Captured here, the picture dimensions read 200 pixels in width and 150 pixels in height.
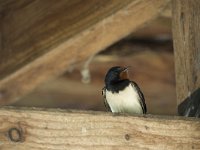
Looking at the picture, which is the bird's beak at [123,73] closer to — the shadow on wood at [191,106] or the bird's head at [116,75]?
the bird's head at [116,75]

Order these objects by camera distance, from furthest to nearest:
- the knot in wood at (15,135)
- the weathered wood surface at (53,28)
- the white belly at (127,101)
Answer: the white belly at (127,101) → the weathered wood surface at (53,28) → the knot in wood at (15,135)

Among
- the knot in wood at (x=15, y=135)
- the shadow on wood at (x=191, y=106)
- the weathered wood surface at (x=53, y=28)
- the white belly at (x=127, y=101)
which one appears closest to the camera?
the knot in wood at (x=15, y=135)

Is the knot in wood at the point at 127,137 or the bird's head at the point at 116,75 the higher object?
the bird's head at the point at 116,75

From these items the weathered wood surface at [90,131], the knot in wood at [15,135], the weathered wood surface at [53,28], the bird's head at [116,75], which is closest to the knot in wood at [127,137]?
the weathered wood surface at [90,131]

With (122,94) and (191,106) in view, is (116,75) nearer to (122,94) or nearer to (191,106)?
(122,94)

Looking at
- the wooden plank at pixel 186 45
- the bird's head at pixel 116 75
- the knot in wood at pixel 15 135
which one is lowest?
the knot in wood at pixel 15 135

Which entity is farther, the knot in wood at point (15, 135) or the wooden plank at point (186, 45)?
the wooden plank at point (186, 45)
